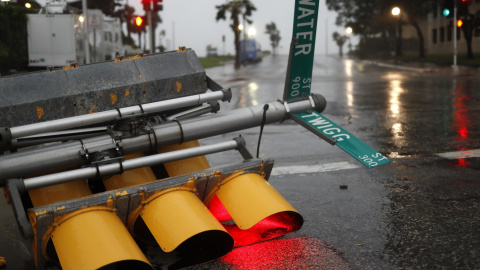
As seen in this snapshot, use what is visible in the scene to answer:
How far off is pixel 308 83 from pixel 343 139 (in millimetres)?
656

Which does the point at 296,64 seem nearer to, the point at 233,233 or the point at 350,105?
the point at 233,233

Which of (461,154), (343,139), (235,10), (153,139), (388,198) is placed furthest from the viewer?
(235,10)

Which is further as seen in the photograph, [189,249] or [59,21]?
[59,21]

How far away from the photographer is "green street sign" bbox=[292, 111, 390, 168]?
427 centimetres

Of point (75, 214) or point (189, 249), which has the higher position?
point (75, 214)

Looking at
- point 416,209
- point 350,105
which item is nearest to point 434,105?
point 350,105

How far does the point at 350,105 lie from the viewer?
15484 mm

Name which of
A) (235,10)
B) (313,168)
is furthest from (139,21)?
(235,10)

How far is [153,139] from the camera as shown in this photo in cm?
425

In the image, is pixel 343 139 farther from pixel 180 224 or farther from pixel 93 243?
pixel 93 243

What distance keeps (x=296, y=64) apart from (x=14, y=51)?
97.8 feet

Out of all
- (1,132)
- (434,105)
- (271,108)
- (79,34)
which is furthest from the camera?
(79,34)

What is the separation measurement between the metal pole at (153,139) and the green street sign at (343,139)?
13cm

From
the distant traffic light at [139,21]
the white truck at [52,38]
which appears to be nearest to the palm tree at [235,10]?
the white truck at [52,38]
